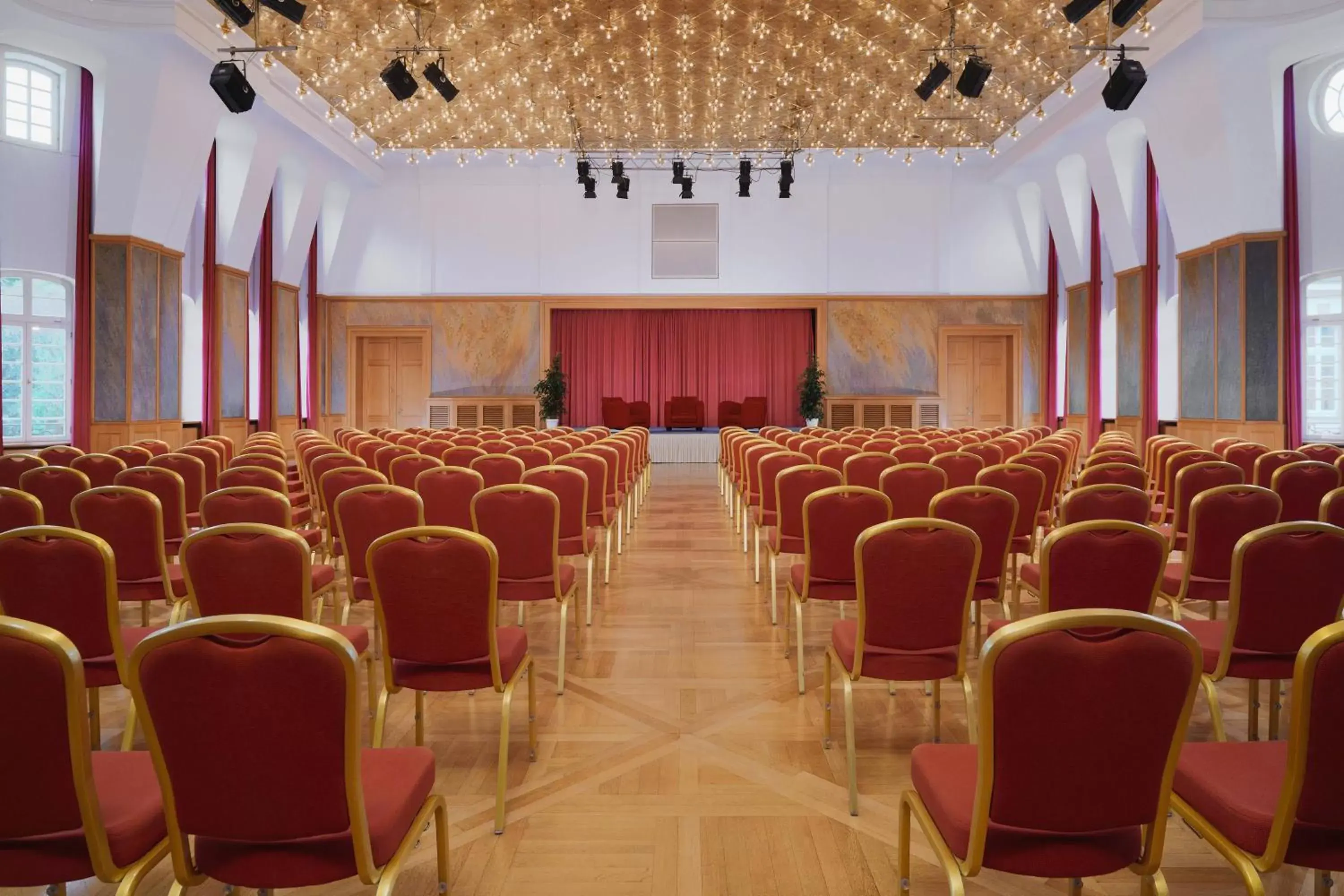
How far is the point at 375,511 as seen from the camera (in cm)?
423

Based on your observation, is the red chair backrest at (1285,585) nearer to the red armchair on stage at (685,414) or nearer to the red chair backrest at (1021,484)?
the red chair backrest at (1021,484)

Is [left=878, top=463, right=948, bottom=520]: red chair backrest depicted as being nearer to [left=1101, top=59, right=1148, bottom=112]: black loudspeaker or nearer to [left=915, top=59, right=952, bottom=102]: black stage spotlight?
[left=1101, top=59, right=1148, bottom=112]: black loudspeaker

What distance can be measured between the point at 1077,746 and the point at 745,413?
1936 cm

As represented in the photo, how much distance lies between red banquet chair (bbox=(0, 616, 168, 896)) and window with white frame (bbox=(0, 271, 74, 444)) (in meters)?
11.5

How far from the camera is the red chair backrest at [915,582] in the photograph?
10.3 feet

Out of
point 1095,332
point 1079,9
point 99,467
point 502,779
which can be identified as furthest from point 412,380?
point 502,779

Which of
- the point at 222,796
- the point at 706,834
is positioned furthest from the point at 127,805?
the point at 706,834

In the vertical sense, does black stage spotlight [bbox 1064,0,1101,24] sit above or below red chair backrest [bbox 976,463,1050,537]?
above

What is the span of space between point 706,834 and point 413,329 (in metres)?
19.1

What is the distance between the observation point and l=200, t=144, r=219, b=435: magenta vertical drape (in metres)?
15.0

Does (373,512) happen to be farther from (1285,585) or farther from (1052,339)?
(1052,339)

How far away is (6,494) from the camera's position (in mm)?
4039

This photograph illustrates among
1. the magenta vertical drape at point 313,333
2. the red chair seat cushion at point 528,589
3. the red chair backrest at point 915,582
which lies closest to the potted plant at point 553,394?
the magenta vertical drape at point 313,333

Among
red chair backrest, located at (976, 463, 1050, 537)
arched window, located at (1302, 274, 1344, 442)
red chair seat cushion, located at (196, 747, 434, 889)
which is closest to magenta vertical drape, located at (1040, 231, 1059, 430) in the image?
arched window, located at (1302, 274, 1344, 442)
